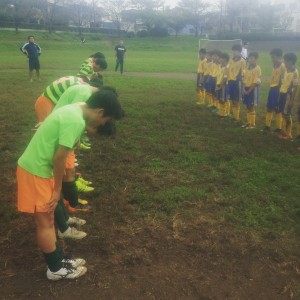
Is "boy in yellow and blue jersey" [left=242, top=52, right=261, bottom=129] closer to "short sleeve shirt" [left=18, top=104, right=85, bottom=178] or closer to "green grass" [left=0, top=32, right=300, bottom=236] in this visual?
"green grass" [left=0, top=32, right=300, bottom=236]

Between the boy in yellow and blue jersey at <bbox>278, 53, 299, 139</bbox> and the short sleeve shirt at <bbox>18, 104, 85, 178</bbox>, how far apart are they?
6374 mm

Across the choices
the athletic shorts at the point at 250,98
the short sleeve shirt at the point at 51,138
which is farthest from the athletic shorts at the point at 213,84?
the short sleeve shirt at the point at 51,138

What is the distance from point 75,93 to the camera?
4.17 meters

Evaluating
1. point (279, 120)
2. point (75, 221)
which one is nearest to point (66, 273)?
point (75, 221)

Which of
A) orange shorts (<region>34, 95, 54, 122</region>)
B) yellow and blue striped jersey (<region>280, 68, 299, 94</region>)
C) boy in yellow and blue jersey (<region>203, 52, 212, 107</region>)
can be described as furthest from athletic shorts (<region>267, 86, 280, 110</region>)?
orange shorts (<region>34, 95, 54, 122</region>)

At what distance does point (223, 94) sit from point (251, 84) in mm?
1568

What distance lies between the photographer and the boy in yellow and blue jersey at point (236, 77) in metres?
10.1

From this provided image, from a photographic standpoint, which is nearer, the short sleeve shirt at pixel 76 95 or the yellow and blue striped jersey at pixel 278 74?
the short sleeve shirt at pixel 76 95

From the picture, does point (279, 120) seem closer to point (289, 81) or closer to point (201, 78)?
point (289, 81)

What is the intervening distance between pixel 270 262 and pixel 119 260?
156cm

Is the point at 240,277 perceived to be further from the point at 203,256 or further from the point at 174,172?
the point at 174,172

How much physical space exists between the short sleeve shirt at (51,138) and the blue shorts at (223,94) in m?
8.34

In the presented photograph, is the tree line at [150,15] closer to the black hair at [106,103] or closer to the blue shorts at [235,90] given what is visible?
the blue shorts at [235,90]

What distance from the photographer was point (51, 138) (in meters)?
3.02
